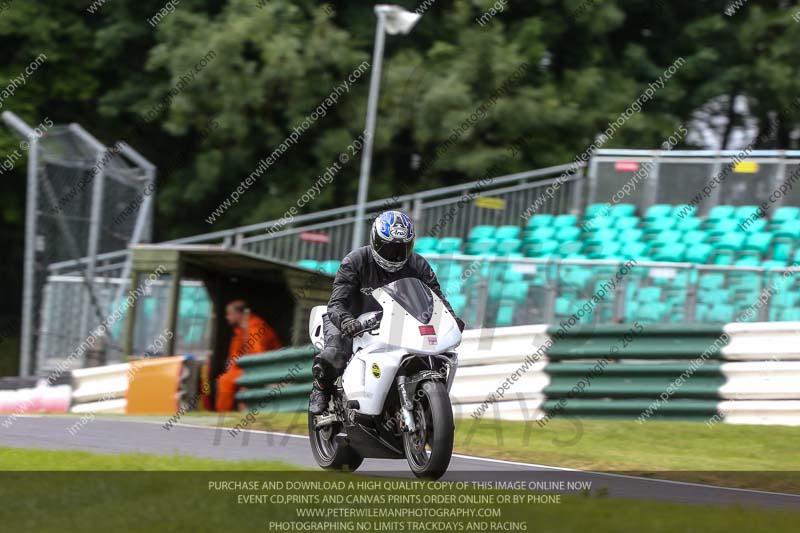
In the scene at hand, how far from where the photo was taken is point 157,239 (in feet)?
104

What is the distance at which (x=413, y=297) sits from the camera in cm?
846

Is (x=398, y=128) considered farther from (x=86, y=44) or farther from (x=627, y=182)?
(x=86, y=44)

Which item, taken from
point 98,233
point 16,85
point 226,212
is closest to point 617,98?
point 226,212

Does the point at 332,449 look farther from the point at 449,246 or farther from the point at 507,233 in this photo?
the point at 507,233

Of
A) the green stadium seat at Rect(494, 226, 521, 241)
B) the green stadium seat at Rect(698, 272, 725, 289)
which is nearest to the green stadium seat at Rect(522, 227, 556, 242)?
the green stadium seat at Rect(494, 226, 521, 241)

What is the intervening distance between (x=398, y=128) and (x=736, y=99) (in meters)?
8.05

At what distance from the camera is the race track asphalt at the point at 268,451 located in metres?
8.50

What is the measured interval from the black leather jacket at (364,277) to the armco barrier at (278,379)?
548 centimetres

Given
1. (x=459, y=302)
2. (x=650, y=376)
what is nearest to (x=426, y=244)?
(x=459, y=302)

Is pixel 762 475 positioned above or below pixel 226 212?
below

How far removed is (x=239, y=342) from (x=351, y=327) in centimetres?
756

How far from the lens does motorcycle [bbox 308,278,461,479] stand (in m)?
8.05

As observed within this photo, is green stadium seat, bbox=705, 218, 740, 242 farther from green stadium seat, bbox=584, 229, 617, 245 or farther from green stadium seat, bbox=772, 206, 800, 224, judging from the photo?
green stadium seat, bbox=584, 229, 617, 245

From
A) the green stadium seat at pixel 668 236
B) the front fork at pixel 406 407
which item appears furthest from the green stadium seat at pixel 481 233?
the front fork at pixel 406 407
